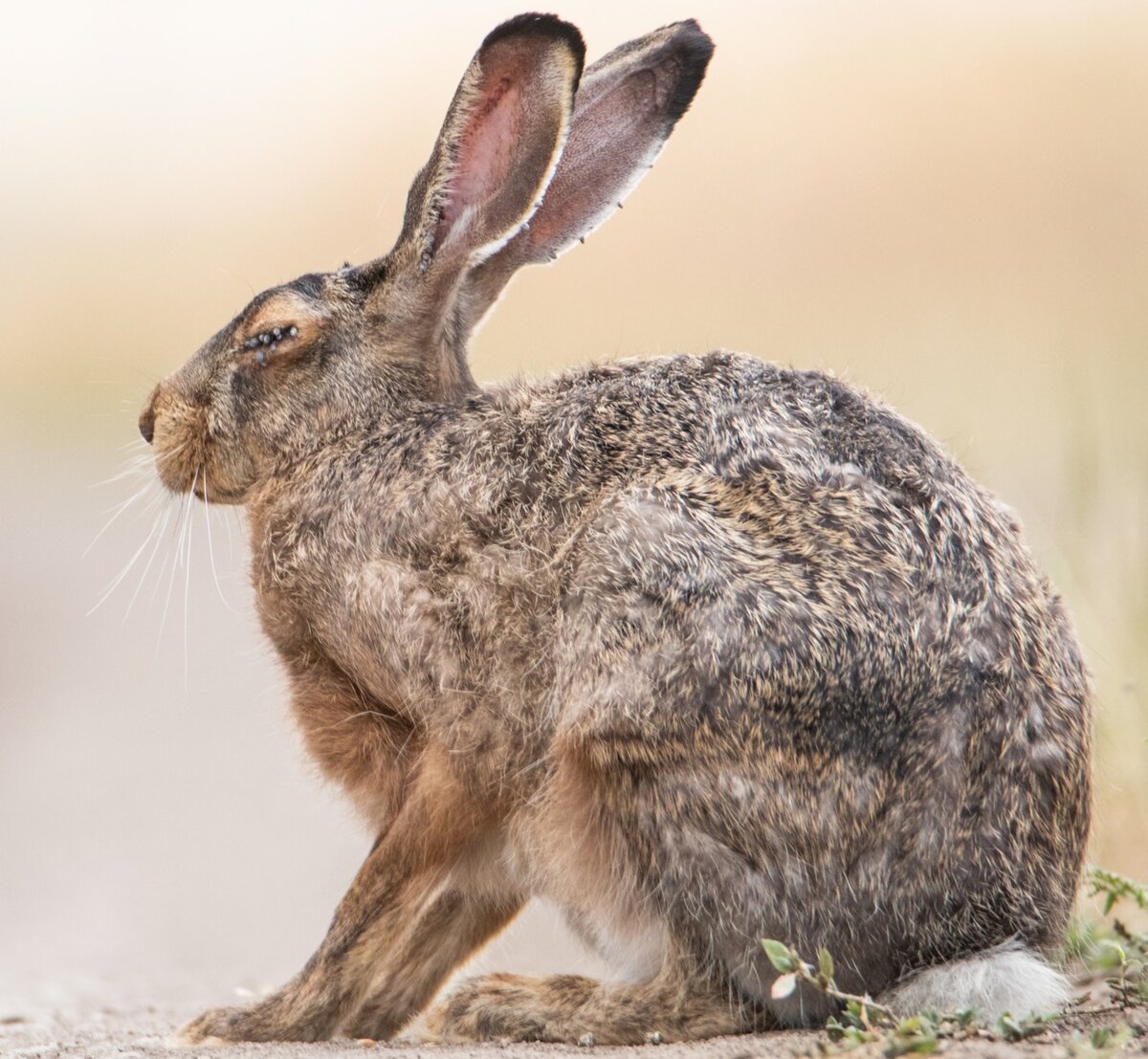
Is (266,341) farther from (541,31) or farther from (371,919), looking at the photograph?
(371,919)

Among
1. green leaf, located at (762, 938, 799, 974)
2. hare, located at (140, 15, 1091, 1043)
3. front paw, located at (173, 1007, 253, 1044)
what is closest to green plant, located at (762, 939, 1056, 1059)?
green leaf, located at (762, 938, 799, 974)

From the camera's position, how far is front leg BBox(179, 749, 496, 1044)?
4602 mm

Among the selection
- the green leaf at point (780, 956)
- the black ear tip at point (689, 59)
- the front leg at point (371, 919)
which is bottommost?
the green leaf at point (780, 956)

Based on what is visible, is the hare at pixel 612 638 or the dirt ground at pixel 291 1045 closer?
the dirt ground at pixel 291 1045

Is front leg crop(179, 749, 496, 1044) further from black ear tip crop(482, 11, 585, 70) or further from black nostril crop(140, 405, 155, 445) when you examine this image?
black ear tip crop(482, 11, 585, 70)

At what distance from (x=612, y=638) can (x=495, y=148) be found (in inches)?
66.2

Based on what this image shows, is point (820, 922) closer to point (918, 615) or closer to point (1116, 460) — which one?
point (918, 615)

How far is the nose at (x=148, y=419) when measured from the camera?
5.49 meters

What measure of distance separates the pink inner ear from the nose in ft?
3.53

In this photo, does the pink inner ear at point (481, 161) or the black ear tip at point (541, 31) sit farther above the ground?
the black ear tip at point (541, 31)

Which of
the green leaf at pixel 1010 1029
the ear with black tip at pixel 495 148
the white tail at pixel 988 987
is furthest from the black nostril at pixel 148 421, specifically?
the green leaf at pixel 1010 1029

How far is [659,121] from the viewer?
536 cm

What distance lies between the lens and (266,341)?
17.5 feet

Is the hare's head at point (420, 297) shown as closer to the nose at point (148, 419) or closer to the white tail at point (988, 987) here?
the nose at point (148, 419)
